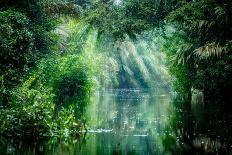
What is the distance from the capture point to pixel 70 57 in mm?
26844

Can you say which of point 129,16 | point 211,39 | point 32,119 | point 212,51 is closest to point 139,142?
point 32,119

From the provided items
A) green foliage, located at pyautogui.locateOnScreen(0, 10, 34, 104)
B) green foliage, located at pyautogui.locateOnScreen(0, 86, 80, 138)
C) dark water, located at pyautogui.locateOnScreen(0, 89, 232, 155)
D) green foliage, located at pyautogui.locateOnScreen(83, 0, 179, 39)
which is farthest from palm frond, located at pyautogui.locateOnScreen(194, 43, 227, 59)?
green foliage, located at pyautogui.locateOnScreen(0, 86, 80, 138)

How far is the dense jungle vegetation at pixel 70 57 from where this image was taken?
1292 cm

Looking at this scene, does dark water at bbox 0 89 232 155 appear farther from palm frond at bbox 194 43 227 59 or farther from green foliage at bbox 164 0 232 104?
green foliage at bbox 164 0 232 104

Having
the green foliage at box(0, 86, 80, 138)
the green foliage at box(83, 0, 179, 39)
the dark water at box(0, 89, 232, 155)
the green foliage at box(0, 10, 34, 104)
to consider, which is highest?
the green foliage at box(83, 0, 179, 39)

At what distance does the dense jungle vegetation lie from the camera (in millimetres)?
12919

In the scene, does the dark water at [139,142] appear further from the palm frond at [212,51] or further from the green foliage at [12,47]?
the palm frond at [212,51]

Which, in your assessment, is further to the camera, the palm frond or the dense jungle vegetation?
the palm frond

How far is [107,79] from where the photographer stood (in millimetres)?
60000

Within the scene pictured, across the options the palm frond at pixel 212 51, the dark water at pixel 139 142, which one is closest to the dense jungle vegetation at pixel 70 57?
the palm frond at pixel 212 51

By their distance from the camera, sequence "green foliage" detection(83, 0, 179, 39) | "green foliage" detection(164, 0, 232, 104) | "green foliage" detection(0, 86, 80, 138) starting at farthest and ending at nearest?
1. "green foliage" detection(83, 0, 179, 39)
2. "green foliage" detection(164, 0, 232, 104)
3. "green foliage" detection(0, 86, 80, 138)

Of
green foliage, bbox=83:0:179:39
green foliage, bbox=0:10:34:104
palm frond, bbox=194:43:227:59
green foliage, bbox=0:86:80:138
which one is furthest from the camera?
green foliage, bbox=83:0:179:39

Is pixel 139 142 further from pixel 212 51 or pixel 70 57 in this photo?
pixel 70 57

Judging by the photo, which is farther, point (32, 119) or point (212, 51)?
point (212, 51)
